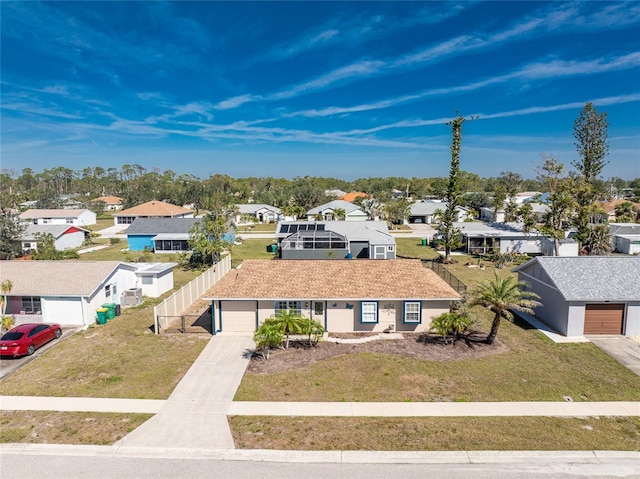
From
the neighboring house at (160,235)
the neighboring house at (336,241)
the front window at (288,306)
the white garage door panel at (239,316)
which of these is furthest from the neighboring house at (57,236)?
the front window at (288,306)

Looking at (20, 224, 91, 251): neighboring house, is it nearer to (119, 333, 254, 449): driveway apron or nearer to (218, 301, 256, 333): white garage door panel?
(218, 301, 256, 333): white garage door panel

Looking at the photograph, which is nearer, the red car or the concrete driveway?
the concrete driveway

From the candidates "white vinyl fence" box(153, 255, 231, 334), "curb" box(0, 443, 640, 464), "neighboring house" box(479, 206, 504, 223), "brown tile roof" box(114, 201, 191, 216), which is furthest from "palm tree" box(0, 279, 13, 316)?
"neighboring house" box(479, 206, 504, 223)

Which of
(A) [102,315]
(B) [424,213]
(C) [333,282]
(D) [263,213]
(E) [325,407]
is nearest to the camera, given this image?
(E) [325,407]

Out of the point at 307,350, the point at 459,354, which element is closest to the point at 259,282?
the point at 307,350

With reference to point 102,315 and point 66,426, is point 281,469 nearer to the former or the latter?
point 66,426

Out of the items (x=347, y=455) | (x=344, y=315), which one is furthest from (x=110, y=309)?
(x=347, y=455)

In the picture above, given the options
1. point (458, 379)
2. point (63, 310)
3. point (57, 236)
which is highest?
point (57, 236)
